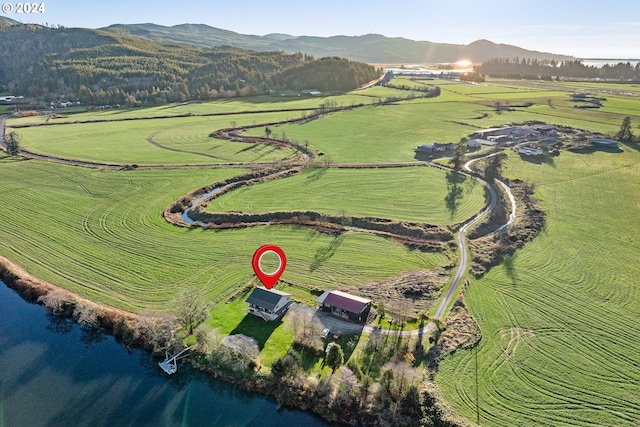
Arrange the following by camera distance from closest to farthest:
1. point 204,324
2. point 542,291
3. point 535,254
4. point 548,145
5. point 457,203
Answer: point 204,324 → point 542,291 → point 535,254 → point 457,203 → point 548,145

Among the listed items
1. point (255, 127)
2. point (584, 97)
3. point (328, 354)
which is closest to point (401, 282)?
point (328, 354)

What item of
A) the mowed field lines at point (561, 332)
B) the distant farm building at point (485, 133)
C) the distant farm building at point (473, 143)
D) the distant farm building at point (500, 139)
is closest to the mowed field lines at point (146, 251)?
the mowed field lines at point (561, 332)

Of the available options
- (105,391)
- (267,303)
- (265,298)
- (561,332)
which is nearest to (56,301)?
(105,391)

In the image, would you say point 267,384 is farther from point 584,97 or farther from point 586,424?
point 584,97

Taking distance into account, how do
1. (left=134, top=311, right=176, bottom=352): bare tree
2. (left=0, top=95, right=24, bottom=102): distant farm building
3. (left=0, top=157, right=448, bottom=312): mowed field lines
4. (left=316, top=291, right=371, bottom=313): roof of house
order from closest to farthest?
(left=134, top=311, right=176, bottom=352): bare tree < (left=316, top=291, right=371, bottom=313): roof of house < (left=0, top=157, right=448, bottom=312): mowed field lines < (left=0, top=95, right=24, bottom=102): distant farm building

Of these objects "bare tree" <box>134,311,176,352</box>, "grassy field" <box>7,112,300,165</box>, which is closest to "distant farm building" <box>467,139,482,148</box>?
"grassy field" <box>7,112,300,165</box>

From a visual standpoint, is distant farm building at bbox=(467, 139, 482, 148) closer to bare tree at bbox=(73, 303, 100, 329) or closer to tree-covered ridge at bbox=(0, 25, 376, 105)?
bare tree at bbox=(73, 303, 100, 329)
